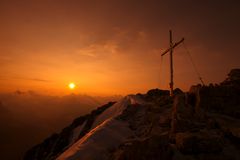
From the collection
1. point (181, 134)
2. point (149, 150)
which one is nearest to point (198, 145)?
point (181, 134)

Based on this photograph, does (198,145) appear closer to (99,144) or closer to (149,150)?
(149,150)

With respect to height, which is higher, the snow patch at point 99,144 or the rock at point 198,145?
the rock at point 198,145

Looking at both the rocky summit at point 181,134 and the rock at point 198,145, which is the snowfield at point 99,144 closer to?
the rocky summit at point 181,134

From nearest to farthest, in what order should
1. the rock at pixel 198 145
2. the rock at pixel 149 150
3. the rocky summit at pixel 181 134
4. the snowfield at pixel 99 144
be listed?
the rock at pixel 149 150 → the rocky summit at pixel 181 134 → the rock at pixel 198 145 → the snowfield at pixel 99 144

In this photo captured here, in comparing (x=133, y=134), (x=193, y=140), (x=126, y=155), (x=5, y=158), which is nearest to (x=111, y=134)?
(x=133, y=134)

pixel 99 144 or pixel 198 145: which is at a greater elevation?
pixel 198 145

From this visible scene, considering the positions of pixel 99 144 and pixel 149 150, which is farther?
pixel 99 144

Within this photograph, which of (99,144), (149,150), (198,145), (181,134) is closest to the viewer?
(149,150)

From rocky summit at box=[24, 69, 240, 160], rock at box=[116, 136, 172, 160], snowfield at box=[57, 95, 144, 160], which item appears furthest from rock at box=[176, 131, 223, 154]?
snowfield at box=[57, 95, 144, 160]

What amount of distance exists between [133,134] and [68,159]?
8099 millimetres

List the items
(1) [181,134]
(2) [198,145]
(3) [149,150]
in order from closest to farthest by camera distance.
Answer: (3) [149,150]
(2) [198,145]
(1) [181,134]

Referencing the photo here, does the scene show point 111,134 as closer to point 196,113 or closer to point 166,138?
point 166,138

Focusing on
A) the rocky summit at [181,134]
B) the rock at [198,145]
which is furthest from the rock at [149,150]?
the rock at [198,145]

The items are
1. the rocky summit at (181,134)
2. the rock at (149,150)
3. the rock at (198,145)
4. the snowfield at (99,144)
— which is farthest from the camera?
the snowfield at (99,144)
